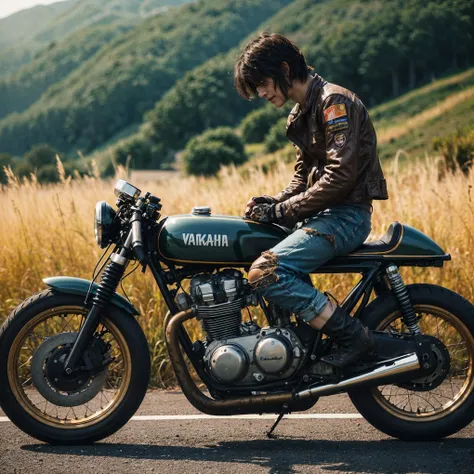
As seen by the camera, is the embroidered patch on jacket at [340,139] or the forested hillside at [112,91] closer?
the embroidered patch on jacket at [340,139]

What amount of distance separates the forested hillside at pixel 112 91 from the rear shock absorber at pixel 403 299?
14832cm

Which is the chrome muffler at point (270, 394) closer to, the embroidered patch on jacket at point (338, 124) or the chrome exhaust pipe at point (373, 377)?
the chrome exhaust pipe at point (373, 377)

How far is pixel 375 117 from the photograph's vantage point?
84250 mm

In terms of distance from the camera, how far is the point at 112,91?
516ft

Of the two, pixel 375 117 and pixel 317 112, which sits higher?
pixel 317 112

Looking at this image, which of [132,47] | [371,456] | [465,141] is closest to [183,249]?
[371,456]

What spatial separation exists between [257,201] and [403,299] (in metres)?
0.97

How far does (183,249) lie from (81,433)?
1176mm

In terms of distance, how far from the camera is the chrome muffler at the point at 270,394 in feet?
13.8

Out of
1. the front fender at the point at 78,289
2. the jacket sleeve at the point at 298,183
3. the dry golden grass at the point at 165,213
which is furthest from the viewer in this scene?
the dry golden grass at the point at 165,213

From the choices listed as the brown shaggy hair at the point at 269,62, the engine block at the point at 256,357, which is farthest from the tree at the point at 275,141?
the engine block at the point at 256,357

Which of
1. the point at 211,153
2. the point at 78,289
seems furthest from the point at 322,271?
the point at 211,153

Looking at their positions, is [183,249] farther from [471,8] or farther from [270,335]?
[471,8]

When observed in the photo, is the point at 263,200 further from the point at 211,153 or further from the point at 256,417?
the point at 211,153
